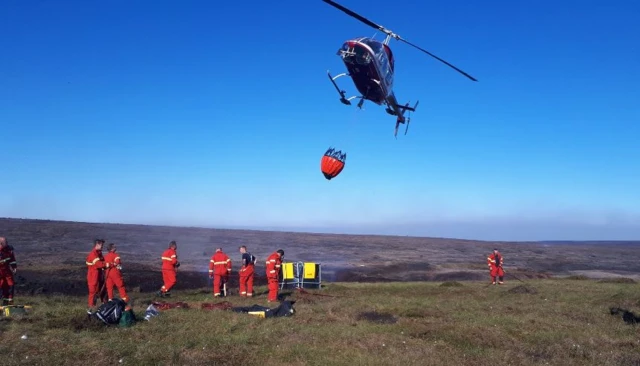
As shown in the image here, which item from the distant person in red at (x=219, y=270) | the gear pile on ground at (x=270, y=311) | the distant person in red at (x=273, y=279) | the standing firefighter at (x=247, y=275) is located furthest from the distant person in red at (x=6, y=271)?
the distant person in red at (x=273, y=279)

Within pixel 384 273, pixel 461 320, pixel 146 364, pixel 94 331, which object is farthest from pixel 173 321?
pixel 384 273

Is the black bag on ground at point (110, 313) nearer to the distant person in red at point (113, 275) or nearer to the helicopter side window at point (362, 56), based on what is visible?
the distant person in red at point (113, 275)

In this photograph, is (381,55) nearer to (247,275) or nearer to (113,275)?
(247,275)

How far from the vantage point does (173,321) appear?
38.4 ft

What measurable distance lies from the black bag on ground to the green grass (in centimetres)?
29

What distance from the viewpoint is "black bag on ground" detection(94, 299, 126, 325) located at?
10906mm

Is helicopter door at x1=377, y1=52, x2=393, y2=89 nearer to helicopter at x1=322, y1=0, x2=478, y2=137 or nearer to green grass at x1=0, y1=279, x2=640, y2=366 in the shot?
helicopter at x1=322, y1=0, x2=478, y2=137

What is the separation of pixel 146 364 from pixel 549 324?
31.2 feet

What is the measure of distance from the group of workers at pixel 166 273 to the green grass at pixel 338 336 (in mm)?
934

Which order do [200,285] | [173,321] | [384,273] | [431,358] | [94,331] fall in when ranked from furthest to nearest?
[384,273], [200,285], [173,321], [94,331], [431,358]

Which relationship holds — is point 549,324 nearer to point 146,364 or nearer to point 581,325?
point 581,325

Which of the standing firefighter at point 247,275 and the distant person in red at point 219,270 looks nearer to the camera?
the standing firefighter at point 247,275

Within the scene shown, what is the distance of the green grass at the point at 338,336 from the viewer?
902 cm

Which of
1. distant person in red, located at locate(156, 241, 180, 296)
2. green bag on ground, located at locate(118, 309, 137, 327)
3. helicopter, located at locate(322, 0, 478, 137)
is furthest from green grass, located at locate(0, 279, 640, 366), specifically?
helicopter, located at locate(322, 0, 478, 137)
